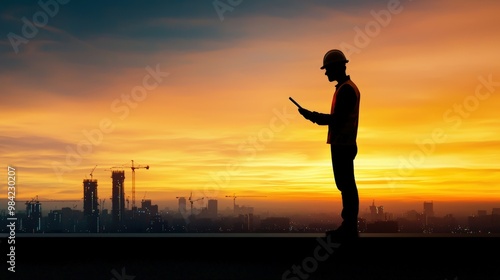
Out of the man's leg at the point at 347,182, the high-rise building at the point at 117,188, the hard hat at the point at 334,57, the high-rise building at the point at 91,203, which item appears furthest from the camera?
the high-rise building at the point at 117,188

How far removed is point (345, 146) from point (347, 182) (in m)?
0.35

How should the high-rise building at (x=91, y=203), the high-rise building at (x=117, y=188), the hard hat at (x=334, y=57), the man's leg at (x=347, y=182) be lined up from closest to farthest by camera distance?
1. the man's leg at (x=347, y=182)
2. the hard hat at (x=334, y=57)
3. the high-rise building at (x=91, y=203)
4. the high-rise building at (x=117, y=188)

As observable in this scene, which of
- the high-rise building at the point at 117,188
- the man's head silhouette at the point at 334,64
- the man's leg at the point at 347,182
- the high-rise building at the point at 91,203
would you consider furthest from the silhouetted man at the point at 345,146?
the high-rise building at the point at 117,188

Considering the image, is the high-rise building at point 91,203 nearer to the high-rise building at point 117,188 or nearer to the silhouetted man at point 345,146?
the high-rise building at point 117,188

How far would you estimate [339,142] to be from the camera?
Result: 5.96 meters

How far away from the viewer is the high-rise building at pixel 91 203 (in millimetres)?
29859

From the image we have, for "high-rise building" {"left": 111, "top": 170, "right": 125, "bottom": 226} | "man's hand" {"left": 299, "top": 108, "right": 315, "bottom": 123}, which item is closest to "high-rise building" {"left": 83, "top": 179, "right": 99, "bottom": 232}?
"high-rise building" {"left": 111, "top": 170, "right": 125, "bottom": 226}

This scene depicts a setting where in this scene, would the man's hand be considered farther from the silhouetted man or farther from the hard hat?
the hard hat

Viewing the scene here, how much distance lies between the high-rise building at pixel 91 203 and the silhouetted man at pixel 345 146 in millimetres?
23819
